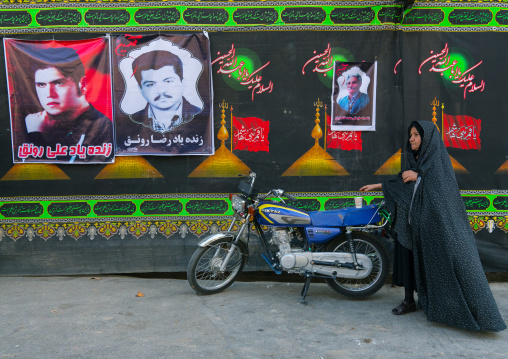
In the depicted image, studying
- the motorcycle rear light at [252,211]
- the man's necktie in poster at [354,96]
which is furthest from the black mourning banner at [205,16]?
the motorcycle rear light at [252,211]

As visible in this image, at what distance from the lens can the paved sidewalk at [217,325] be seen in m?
3.53

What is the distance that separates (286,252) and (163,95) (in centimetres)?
230

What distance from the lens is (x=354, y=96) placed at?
5273 mm

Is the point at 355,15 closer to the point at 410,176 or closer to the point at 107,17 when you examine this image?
the point at 410,176

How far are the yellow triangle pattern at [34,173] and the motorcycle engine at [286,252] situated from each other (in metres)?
2.61

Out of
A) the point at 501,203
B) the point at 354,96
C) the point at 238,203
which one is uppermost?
the point at 354,96

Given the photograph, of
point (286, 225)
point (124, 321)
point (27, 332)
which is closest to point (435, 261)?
point (286, 225)

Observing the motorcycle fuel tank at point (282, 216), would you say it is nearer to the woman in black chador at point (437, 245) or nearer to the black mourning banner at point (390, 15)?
the woman in black chador at point (437, 245)

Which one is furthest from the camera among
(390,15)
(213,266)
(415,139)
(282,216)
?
(390,15)

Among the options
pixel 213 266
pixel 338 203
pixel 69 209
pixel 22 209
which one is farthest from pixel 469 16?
pixel 22 209

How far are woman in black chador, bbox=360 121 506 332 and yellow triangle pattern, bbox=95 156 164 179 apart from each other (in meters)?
2.78

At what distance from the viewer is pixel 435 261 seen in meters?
3.99

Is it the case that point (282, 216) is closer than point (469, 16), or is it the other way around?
point (282, 216)

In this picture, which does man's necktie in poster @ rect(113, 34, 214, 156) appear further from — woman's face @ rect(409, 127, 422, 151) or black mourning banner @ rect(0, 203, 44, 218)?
woman's face @ rect(409, 127, 422, 151)
